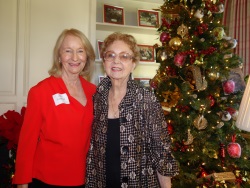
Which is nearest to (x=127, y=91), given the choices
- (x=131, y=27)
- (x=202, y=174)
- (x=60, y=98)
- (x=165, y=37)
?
(x=60, y=98)

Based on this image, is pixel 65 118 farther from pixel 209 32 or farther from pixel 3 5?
pixel 3 5

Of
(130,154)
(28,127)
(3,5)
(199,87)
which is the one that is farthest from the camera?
(3,5)

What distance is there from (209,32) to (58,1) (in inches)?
76.5

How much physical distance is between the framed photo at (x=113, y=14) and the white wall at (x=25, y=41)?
0.43 m

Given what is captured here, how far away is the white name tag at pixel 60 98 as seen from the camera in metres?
1.58

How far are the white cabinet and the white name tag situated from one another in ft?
5.63

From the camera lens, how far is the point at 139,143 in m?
1.46

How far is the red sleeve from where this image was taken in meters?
1.53

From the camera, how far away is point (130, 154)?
1419 millimetres

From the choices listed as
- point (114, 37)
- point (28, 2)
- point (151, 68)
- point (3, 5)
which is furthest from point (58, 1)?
point (114, 37)

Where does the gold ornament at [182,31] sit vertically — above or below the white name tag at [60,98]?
above

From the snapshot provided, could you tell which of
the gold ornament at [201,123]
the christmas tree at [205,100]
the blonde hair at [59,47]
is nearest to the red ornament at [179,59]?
the christmas tree at [205,100]

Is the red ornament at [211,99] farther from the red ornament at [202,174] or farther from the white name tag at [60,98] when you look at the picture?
the white name tag at [60,98]

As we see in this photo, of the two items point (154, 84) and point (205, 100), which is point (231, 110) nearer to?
point (205, 100)
